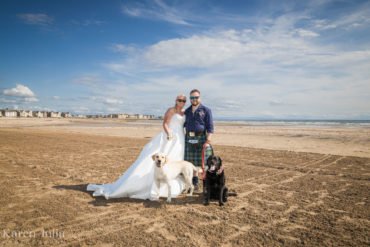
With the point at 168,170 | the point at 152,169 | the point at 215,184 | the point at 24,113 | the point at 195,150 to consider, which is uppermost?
the point at 24,113

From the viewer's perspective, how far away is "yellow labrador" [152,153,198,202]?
5531mm

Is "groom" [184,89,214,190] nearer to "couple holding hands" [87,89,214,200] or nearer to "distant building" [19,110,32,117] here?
"couple holding hands" [87,89,214,200]

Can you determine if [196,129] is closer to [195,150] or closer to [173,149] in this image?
[195,150]

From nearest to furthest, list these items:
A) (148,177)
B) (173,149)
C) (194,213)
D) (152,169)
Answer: (194,213)
(148,177)
(152,169)
(173,149)

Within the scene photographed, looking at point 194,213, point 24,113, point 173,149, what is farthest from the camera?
point 24,113

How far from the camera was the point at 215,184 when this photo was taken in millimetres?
5637

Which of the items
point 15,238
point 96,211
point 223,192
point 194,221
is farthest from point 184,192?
point 15,238

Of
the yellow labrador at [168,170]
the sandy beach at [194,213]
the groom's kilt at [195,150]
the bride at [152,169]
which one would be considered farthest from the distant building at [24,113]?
the yellow labrador at [168,170]

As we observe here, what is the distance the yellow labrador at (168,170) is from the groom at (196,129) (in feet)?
1.61

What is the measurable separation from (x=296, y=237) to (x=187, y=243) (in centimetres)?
183

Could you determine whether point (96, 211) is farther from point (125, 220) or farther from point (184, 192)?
point (184, 192)

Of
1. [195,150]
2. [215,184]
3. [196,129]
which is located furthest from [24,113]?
[215,184]

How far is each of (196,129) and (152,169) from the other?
155 cm

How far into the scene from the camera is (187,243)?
386 centimetres
